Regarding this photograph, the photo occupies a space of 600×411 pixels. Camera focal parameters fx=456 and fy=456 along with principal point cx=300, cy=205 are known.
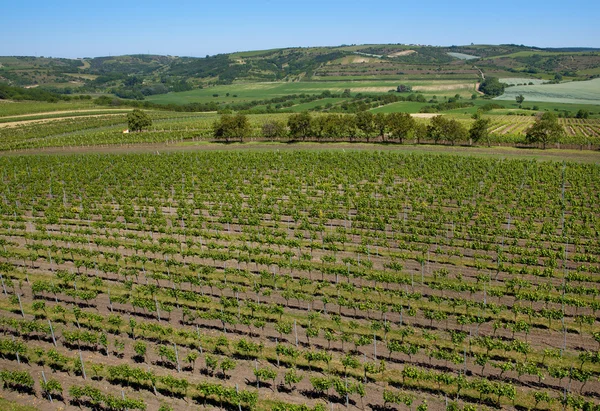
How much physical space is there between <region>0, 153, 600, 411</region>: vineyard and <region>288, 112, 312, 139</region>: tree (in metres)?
43.5

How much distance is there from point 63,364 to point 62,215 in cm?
3022

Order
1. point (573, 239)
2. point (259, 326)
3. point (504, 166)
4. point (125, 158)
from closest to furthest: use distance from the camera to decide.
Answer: point (259, 326) < point (573, 239) < point (504, 166) < point (125, 158)

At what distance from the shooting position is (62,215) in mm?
50625

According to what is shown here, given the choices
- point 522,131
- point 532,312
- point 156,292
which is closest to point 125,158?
point 156,292

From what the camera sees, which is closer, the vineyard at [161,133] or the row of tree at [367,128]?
the row of tree at [367,128]

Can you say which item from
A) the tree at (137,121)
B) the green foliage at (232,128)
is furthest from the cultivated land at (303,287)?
the tree at (137,121)

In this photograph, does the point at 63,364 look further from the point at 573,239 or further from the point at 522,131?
the point at 522,131

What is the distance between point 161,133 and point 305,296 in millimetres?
92812

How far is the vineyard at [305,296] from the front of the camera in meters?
22.6

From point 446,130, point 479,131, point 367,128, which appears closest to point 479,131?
point 479,131

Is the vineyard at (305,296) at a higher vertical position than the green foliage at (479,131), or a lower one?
lower

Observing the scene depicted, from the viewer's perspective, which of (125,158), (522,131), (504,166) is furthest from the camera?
(522,131)

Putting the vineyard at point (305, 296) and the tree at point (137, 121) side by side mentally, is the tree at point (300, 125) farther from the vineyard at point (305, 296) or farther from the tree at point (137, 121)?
the vineyard at point (305, 296)

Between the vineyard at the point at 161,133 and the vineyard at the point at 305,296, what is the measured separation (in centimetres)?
4150
